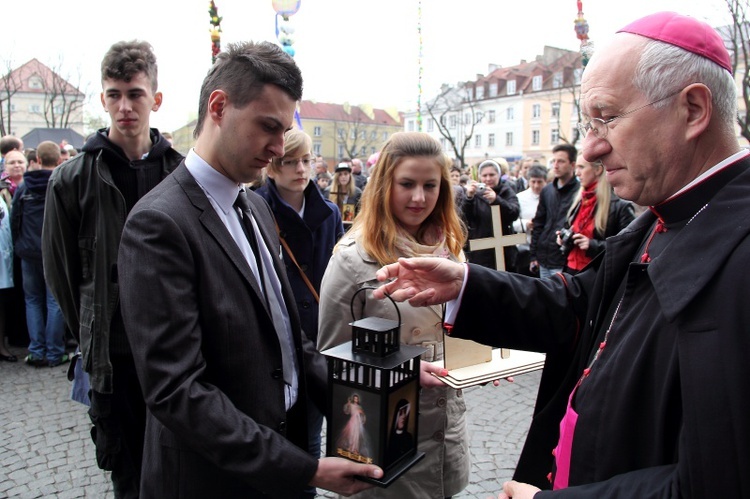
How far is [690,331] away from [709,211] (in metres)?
0.29

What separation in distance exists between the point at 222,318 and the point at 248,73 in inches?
29.9

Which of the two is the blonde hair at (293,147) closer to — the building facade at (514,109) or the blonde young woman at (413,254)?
the blonde young woman at (413,254)

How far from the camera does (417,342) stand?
7.83 feet

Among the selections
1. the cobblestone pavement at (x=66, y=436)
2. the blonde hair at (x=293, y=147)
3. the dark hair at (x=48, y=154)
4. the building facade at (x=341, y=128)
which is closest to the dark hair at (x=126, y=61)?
the blonde hair at (x=293, y=147)

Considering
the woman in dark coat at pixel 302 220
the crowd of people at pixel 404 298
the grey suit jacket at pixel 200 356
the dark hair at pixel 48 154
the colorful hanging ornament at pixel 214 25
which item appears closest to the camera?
the crowd of people at pixel 404 298

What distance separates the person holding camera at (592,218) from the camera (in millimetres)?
5379

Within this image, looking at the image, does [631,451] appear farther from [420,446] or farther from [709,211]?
[420,446]

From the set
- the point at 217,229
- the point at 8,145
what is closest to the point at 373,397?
the point at 217,229

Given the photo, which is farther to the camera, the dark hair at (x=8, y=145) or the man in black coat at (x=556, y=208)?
the dark hair at (x=8, y=145)

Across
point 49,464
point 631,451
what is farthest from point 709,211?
point 49,464

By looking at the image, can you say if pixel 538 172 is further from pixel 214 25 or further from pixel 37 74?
pixel 37 74

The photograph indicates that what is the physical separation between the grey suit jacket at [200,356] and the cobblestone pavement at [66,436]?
2360 mm

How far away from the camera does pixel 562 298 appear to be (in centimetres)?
190

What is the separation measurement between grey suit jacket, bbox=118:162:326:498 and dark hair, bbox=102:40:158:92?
148 cm
